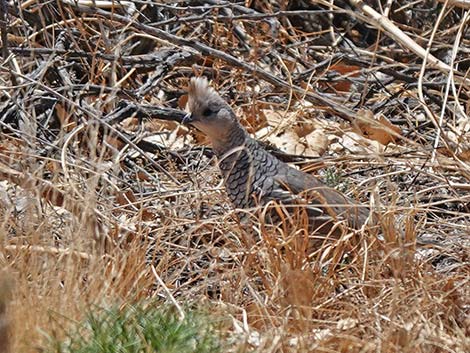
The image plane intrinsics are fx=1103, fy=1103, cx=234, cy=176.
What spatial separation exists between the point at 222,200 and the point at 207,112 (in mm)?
400

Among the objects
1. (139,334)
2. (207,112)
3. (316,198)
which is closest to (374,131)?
(207,112)

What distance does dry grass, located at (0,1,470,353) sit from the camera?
3266mm

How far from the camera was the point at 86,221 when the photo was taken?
12.1 ft

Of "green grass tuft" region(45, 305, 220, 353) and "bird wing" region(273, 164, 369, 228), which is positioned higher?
"green grass tuft" region(45, 305, 220, 353)

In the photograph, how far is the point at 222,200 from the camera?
474 centimetres

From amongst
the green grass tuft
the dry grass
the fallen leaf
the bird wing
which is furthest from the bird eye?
the green grass tuft

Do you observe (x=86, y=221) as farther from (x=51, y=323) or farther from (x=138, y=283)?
(x=51, y=323)

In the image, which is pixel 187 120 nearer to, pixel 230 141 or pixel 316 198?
pixel 230 141

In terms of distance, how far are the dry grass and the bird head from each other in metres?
0.17

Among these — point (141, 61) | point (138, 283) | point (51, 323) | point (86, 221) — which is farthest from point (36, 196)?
point (141, 61)

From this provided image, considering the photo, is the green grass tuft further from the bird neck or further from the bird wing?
the bird neck

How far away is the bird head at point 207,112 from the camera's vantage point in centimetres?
456

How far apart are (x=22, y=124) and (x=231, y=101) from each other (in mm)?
1167

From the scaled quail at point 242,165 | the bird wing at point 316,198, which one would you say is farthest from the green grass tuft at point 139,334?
the scaled quail at point 242,165
